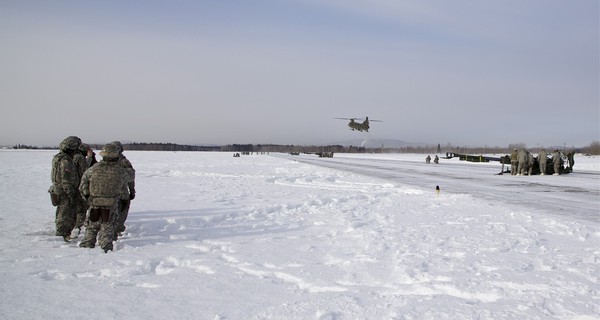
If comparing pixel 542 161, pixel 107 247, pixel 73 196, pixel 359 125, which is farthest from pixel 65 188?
pixel 359 125

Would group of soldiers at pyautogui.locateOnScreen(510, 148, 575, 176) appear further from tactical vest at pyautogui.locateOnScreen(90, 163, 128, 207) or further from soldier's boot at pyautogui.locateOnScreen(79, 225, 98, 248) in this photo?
soldier's boot at pyautogui.locateOnScreen(79, 225, 98, 248)

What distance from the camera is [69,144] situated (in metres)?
7.09

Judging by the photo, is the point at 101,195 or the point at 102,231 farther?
the point at 101,195

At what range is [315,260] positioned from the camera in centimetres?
567

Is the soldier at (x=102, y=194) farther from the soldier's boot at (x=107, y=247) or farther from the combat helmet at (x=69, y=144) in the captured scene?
the combat helmet at (x=69, y=144)

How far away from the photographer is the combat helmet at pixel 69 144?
7.07m

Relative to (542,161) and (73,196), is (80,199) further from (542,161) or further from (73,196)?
(542,161)

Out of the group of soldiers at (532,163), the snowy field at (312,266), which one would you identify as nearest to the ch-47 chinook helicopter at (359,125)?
the group of soldiers at (532,163)

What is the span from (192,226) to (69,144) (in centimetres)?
271

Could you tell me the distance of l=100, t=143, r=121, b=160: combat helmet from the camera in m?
6.46

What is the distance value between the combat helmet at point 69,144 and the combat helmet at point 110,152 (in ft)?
3.26

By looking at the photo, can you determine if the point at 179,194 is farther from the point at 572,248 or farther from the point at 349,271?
the point at 572,248

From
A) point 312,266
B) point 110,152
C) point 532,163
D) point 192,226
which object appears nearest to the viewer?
point 312,266

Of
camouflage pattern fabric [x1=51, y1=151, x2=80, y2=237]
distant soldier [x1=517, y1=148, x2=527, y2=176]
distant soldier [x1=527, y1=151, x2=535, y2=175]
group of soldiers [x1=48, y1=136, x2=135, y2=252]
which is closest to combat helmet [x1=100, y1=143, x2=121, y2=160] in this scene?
group of soldiers [x1=48, y1=136, x2=135, y2=252]
